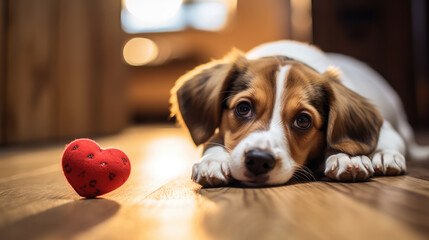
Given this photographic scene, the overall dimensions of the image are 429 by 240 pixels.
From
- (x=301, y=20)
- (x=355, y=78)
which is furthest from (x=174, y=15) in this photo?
(x=355, y=78)

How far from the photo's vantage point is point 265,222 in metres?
0.97

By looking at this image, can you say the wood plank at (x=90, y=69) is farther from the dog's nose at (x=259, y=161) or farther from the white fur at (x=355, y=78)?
the dog's nose at (x=259, y=161)

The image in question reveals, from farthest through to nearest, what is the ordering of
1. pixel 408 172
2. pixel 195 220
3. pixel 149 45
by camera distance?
pixel 149 45 → pixel 408 172 → pixel 195 220

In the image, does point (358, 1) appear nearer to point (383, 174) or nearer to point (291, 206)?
point (383, 174)

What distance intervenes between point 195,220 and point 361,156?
98 cm

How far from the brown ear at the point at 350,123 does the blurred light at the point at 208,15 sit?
7.41m

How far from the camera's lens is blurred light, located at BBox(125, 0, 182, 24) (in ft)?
32.7

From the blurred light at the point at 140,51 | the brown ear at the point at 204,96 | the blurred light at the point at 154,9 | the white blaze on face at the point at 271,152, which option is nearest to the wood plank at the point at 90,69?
the brown ear at the point at 204,96

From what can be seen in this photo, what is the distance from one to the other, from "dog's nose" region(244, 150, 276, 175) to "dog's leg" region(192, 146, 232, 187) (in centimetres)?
11

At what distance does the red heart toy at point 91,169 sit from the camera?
130 centimetres

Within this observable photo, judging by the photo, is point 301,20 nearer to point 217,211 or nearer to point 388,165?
point 388,165

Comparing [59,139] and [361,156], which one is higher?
[361,156]

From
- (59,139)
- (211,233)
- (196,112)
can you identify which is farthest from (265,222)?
(59,139)

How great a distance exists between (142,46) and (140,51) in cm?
15
